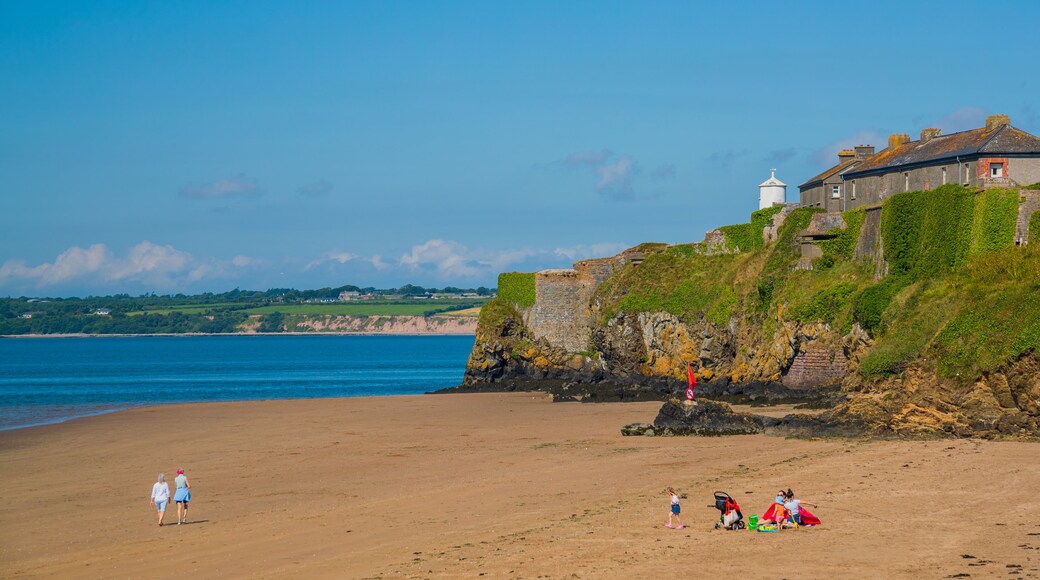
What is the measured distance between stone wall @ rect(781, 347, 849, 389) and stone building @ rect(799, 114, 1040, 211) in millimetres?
7973

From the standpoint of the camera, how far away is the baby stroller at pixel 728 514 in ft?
61.3

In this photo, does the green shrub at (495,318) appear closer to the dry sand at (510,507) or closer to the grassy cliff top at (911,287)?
the grassy cliff top at (911,287)

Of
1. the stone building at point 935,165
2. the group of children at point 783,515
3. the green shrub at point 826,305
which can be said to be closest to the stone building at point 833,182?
the stone building at point 935,165

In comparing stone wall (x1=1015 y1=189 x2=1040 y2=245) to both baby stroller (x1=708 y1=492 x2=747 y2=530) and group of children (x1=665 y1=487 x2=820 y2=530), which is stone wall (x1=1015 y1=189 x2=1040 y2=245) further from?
baby stroller (x1=708 y1=492 x2=747 y2=530)

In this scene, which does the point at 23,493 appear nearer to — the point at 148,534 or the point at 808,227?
the point at 148,534

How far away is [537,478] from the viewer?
1003 inches

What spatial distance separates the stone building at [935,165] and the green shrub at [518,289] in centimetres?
1586

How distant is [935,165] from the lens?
146ft

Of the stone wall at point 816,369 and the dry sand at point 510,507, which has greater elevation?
the stone wall at point 816,369

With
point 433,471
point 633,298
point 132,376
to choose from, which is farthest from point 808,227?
point 132,376

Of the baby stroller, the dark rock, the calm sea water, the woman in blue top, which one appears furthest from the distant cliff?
the woman in blue top

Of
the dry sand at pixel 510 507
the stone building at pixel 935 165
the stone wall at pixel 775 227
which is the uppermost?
the stone building at pixel 935 165

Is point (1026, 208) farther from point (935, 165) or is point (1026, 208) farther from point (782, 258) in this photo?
point (782, 258)

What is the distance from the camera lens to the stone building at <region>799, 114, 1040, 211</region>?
41625 mm
